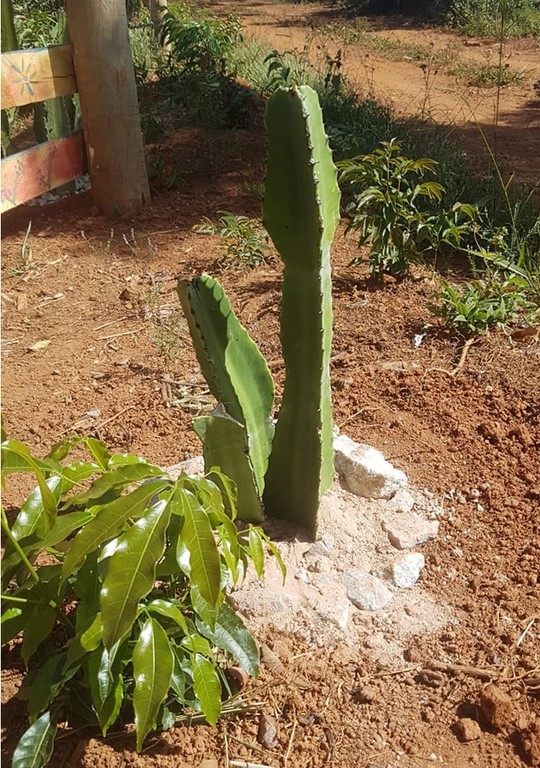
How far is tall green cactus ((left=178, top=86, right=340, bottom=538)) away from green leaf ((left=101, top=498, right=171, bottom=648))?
2.23ft

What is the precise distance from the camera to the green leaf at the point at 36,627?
1587 mm

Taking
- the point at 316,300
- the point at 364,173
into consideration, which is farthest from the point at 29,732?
the point at 364,173

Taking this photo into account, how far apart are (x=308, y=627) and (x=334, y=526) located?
35cm

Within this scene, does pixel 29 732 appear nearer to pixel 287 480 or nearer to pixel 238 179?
pixel 287 480

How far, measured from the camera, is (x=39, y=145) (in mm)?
4473

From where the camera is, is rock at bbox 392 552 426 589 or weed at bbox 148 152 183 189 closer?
rock at bbox 392 552 426 589

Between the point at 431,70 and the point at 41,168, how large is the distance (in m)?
7.91

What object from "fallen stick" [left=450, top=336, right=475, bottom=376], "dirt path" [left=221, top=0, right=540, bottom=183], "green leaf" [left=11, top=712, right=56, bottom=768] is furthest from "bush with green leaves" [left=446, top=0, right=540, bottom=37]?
"green leaf" [left=11, top=712, right=56, bottom=768]

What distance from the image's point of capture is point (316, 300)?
1991 mm

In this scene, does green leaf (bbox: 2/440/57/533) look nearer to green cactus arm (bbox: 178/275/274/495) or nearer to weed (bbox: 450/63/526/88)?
green cactus arm (bbox: 178/275/274/495)

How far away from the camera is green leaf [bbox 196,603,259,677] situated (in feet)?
5.76

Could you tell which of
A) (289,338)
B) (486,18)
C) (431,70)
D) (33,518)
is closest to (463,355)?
(289,338)

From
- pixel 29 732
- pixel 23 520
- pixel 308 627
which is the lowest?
pixel 308 627

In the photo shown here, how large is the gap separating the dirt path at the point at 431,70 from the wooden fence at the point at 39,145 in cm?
246
